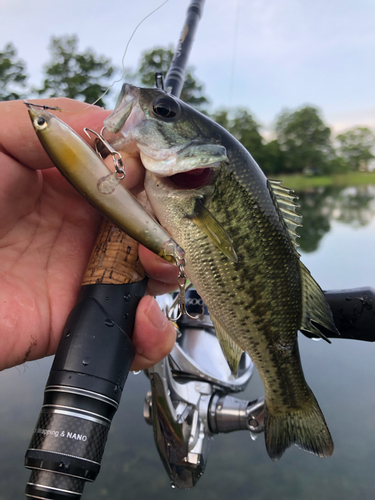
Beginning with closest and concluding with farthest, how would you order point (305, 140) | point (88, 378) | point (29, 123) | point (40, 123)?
point (40, 123), point (88, 378), point (29, 123), point (305, 140)

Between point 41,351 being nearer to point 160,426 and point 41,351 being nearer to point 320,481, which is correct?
point 160,426

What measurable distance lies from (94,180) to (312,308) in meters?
0.98

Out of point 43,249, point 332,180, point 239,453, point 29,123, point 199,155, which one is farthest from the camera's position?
point 332,180

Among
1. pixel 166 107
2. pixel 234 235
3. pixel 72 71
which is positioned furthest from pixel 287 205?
pixel 72 71

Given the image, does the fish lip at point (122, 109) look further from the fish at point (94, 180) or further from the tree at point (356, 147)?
the tree at point (356, 147)

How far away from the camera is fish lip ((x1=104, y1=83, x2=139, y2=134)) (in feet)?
3.77

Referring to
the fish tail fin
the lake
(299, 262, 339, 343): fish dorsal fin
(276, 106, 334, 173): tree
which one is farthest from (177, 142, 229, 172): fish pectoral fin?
(276, 106, 334, 173): tree

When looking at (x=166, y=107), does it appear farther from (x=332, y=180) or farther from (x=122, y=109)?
(x=332, y=180)

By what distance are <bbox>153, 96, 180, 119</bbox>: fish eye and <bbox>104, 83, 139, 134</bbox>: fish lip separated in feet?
0.25

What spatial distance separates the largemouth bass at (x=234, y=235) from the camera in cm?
118

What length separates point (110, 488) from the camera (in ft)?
9.18

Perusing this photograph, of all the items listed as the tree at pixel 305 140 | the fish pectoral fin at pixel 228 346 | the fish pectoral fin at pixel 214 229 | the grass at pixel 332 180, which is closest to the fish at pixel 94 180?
the fish pectoral fin at pixel 214 229

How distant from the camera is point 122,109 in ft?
3.88

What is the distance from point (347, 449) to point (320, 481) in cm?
50
